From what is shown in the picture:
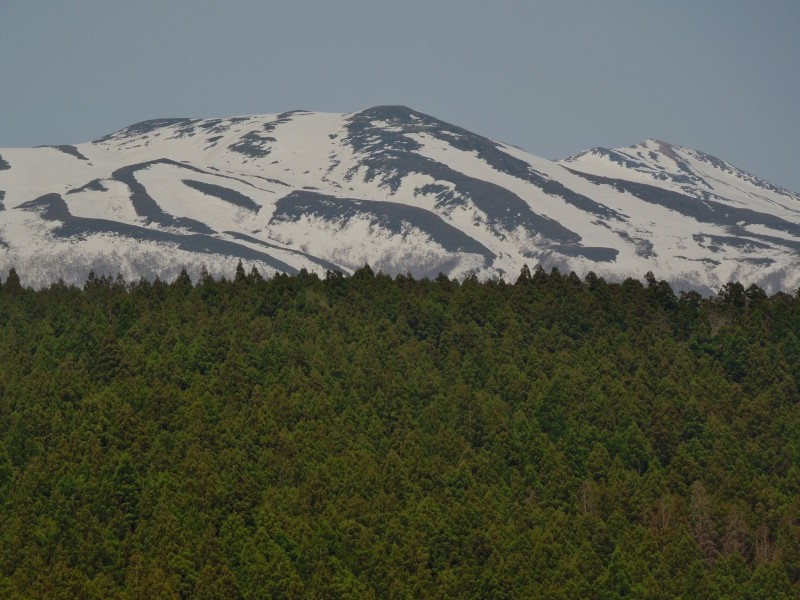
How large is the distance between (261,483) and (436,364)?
43413 millimetres

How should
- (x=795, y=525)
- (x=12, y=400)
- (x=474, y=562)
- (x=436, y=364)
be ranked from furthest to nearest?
(x=436, y=364) → (x=12, y=400) → (x=795, y=525) → (x=474, y=562)

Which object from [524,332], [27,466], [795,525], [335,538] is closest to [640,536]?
[795,525]

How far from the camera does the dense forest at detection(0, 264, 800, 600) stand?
355ft

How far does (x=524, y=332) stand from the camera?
173 m

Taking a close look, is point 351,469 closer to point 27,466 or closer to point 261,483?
point 261,483

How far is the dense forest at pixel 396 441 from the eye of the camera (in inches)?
4264

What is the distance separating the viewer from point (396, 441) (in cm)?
13538

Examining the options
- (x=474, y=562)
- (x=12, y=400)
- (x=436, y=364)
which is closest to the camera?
(x=474, y=562)

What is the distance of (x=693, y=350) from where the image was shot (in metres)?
172

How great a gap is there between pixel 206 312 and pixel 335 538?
2537 inches

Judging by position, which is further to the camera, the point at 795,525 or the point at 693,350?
the point at 693,350

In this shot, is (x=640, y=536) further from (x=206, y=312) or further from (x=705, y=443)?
(x=206, y=312)

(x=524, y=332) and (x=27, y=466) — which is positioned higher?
(x=524, y=332)

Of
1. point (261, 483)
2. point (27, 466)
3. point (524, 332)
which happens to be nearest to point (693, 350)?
point (524, 332)
